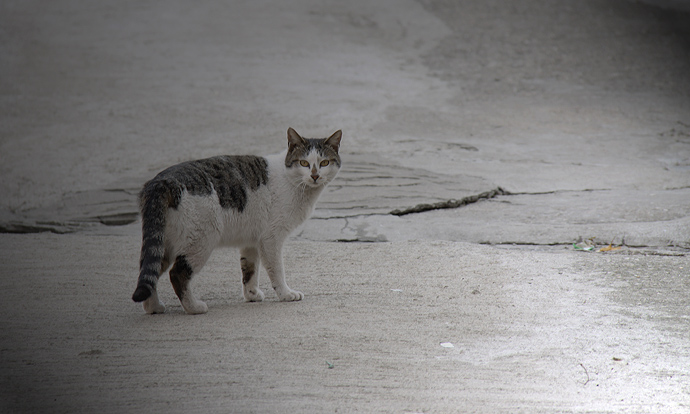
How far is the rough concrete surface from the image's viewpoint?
3.18m

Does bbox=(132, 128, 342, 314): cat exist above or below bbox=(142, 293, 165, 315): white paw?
above

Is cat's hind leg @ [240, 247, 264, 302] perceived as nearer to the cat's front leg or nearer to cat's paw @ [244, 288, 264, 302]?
cat's paw @ [244, 288, 264, 302]

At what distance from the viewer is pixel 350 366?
129 inches

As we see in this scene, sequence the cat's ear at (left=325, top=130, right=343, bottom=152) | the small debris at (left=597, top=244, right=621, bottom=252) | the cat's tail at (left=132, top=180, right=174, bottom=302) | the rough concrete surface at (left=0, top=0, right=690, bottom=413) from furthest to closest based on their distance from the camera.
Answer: the small debris at (left=597, top=244, right=621, bottom=252)
the cat's ear at (left=325, top=130, right=343, bottom=152)
the cat's tail at (left=132, top=180, right=174, bottom=302)
the rough concrete surface at (left=0, top=0, right=690, bottom=413)

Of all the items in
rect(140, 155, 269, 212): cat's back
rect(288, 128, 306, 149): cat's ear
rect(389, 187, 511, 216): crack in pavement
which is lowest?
rect(389, 187, 511, 216): crack in pavement

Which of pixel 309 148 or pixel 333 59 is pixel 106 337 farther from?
pixel 333 59

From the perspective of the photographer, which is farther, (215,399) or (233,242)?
(233,242)

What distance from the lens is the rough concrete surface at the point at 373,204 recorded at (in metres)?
3.18

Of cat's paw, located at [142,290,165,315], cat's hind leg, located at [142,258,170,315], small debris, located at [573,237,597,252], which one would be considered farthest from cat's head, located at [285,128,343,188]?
small debris, located at [573,237,597,252]

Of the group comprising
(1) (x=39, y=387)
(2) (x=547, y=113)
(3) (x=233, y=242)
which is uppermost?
(2) (x=547, y=113)

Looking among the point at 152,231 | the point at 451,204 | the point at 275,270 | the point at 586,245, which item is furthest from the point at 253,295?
the point at 586,245

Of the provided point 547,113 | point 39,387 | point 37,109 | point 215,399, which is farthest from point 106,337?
point 547,113

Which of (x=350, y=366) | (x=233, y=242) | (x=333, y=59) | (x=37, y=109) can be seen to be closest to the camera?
(x=350, y=366)

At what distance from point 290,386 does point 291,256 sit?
245 cm
